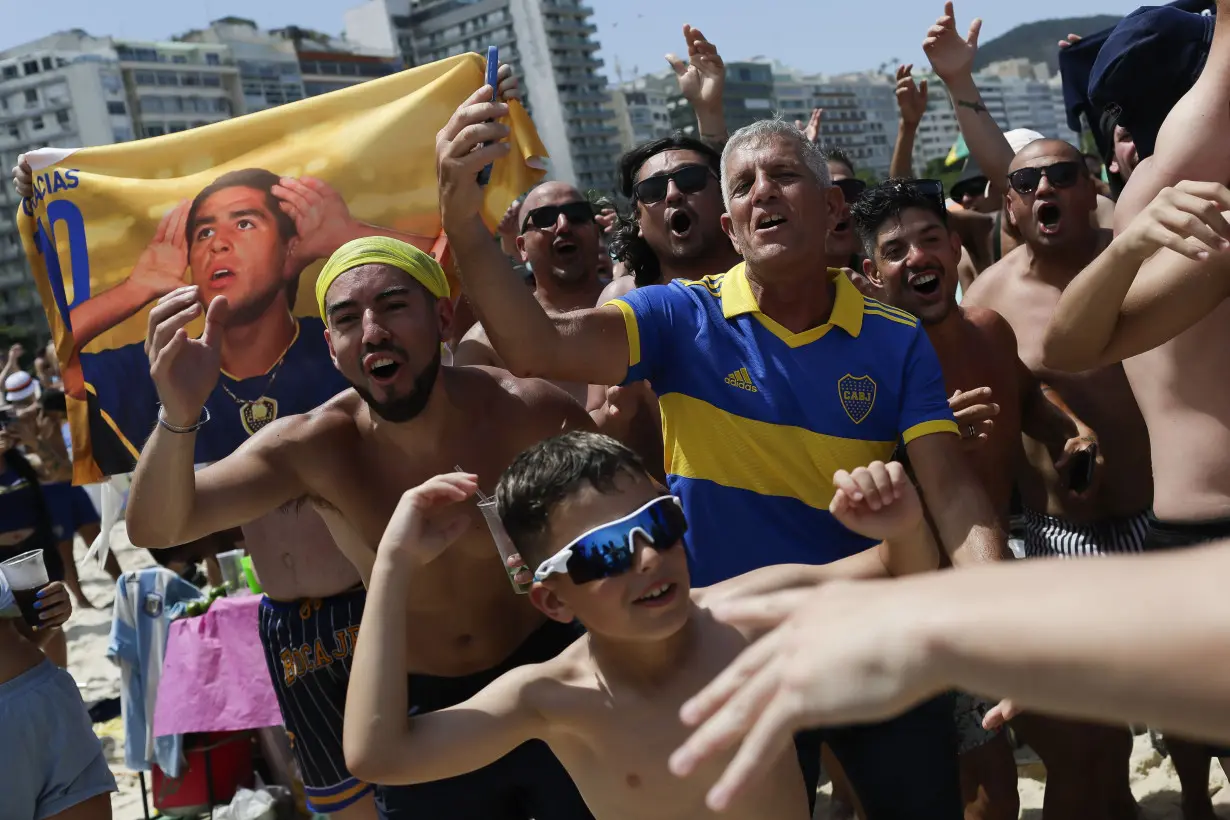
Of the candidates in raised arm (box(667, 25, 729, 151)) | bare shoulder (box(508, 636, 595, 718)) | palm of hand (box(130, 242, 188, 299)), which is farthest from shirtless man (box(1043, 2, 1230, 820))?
palm of hand (box(130, 242, 188, 299))

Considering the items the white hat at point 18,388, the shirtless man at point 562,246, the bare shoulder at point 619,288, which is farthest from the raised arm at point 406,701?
the white hat at point 18,388

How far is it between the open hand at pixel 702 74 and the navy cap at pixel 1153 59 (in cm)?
172

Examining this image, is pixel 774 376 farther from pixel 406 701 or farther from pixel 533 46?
pixel 533 46

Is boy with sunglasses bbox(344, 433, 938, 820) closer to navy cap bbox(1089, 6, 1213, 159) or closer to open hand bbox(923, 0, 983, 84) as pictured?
navy cap bbox(1089, 6, 1213, 159)

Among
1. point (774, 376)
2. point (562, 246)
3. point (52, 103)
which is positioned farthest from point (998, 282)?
point (52, 103)

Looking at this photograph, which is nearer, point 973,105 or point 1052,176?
point 1052,176

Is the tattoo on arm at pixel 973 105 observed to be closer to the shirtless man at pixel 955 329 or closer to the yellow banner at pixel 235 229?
the shirtless man at pixel 955 329

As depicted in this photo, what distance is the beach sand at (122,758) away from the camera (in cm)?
429

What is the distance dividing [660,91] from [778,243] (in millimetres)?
162843

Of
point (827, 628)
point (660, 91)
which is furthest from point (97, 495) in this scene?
point (660, 91)

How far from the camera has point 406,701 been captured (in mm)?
2340

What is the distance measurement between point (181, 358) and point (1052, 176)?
10.4ft

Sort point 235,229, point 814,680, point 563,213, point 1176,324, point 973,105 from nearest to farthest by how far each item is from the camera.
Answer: point 814,680 < point 1176,324 < point 235,229 < point 563,213 < point 973,105

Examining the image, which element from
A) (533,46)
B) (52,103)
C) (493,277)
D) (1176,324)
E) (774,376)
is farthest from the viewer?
(533,46)
